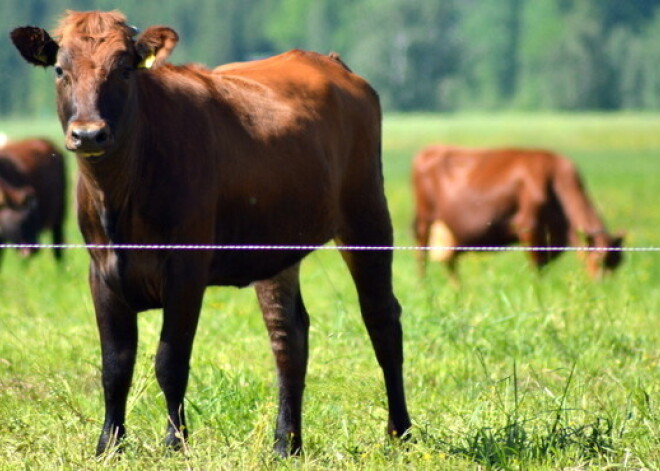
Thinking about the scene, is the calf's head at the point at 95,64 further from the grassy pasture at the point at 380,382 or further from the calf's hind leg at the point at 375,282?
the calf's hind leg at the point at 375,282

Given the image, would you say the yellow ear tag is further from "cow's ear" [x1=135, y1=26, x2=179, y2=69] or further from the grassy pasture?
the grassy pasture

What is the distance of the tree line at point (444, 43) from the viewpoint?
372ft

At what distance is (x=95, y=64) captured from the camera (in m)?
5.93

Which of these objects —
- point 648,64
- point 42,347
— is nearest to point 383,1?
point 648,64

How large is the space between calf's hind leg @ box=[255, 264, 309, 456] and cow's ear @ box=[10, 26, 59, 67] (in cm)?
169

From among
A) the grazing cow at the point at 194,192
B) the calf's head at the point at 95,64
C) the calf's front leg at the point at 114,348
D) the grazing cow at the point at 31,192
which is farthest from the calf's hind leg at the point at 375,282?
the grazing cow at the point at 31,192

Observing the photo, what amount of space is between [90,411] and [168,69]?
1.72 m

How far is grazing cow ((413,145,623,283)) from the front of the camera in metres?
14.9

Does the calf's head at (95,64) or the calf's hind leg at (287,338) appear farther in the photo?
the calf's hind leg at (287,338)

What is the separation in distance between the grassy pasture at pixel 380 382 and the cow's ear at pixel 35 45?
1.42 meters

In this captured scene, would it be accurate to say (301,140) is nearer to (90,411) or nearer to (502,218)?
(90,411)

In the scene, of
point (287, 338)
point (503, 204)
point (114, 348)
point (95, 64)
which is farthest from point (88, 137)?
point (503, 204)

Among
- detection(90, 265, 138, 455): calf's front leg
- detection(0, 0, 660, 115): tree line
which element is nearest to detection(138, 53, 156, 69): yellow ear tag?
detection(90, 265, 138, 455): calf's front leg

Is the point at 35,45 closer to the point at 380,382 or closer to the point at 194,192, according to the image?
the point at 194,192
